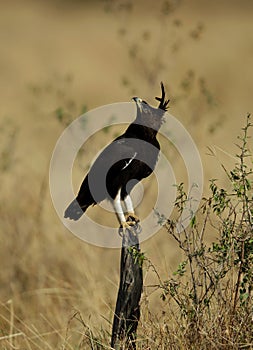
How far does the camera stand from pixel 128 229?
3490 mm

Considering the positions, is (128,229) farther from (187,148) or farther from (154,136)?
(187,148)

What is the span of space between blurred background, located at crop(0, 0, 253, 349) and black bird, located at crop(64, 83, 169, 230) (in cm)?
36

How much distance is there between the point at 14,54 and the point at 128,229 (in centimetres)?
1499

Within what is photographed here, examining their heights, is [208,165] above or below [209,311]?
above

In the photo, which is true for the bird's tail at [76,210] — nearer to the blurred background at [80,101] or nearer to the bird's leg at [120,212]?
the bird's leg at [120,212]

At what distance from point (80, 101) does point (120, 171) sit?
9969 mm

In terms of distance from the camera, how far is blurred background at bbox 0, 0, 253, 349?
5.40 meters

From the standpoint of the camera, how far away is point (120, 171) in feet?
13.0

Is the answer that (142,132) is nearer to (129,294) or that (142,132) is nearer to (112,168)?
(112,168)

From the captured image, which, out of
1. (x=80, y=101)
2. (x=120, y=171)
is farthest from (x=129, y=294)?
(x=80, y=101)

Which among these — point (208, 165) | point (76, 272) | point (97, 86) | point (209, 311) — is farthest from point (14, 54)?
point (209, 311)

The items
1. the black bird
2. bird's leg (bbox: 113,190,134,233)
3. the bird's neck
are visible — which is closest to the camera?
bird's leg (bbox: 113,190,134,233)

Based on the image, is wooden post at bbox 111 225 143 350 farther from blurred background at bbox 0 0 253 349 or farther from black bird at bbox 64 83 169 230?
black bird at bbox 64 83 169 230

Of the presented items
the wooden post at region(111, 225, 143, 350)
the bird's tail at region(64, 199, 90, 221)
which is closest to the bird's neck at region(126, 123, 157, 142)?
the bird's tail at region(64, 199, 90, 221)
